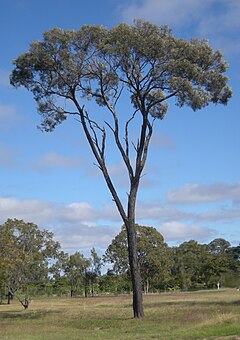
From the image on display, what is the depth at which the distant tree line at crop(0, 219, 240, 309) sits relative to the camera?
54.1 metres

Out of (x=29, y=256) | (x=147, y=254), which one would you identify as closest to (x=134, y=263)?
(x=29, y=256)

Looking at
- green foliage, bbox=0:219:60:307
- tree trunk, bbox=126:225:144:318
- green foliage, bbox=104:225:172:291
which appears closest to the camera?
tree trunk, bbox=126:225:144:318

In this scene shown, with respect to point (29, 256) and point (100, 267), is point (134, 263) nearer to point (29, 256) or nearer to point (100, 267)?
point (29, 256)

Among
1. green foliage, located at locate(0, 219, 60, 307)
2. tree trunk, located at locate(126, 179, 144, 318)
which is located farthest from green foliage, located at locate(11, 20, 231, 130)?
green foliage, located at locate(0, 219, 60, 307)

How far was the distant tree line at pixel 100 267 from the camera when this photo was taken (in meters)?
54.1

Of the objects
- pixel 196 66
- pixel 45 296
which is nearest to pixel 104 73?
pixel 196 66

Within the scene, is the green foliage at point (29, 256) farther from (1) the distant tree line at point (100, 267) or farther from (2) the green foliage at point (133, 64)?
(2) the green foliage at point (133, 64)

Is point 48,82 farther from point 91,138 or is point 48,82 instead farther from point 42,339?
point 42,339

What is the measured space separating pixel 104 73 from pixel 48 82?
3531 millimetres

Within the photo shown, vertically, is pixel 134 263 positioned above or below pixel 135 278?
above

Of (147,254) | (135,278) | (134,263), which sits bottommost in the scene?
(135,278)

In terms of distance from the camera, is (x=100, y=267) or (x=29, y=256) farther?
(x=100, y=267)

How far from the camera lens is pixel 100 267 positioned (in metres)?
96.5

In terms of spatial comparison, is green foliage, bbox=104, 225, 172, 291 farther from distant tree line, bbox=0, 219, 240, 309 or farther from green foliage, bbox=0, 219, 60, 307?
green foliage, bbox=0, 219, 60, 307
